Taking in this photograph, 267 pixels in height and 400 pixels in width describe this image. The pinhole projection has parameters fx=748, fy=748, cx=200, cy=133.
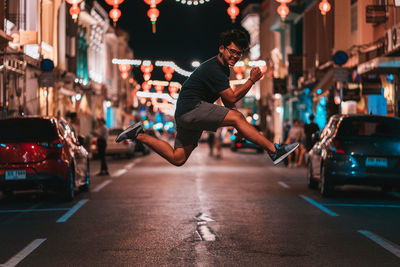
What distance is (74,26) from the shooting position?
44.7 meters

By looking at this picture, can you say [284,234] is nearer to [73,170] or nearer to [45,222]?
[45,222]

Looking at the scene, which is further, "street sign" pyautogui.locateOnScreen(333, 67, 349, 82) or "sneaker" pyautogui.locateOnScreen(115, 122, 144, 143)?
"street sign" pyautogui.locateOnScreen(333, 67, 349, 82)

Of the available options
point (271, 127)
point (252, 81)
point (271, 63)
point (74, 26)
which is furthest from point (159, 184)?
point (271, 127)

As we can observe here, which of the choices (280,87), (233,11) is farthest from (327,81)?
(233,11)

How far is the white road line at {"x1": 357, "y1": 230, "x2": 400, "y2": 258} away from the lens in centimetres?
805

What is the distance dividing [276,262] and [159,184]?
1059 centimetres

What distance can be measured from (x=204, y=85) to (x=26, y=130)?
21.3 ft

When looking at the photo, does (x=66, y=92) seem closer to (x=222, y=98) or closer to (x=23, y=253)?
(x=23, y=253)

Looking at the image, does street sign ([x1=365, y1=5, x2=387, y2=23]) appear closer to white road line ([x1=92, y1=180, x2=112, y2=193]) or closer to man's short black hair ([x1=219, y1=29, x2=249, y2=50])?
white road line ([x1=92, y1=180, x2=112, y2=193])

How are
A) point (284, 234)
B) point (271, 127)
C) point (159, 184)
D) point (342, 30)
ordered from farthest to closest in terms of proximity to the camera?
point (271, 127) < point (342, 30) < point (159, 184) < point (284, 234)

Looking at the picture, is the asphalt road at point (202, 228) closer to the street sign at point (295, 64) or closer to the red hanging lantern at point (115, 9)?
the red hanging lantern at point (115, 9)

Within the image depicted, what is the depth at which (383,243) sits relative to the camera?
8.55 m

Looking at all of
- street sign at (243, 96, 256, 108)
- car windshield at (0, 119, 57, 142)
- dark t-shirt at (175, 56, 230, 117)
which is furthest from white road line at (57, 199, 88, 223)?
street sign at (243, 96, 256, 108)

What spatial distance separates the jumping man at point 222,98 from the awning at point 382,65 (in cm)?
1675
